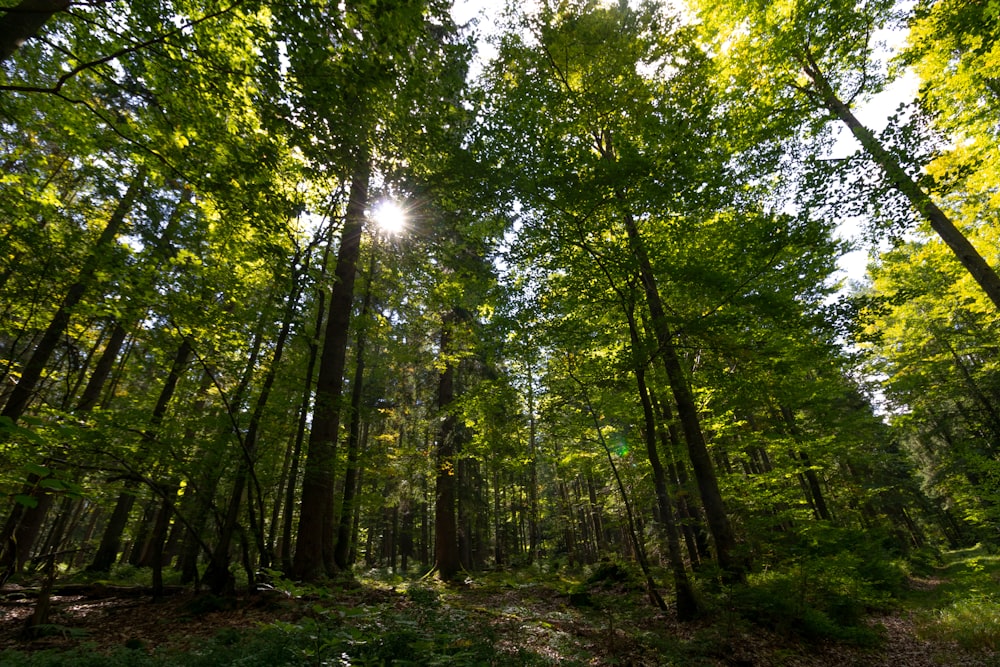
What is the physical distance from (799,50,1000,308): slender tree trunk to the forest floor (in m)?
7.19

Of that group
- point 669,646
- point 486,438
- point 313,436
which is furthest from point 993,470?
point 313,436

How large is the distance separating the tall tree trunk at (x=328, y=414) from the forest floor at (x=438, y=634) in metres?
1.23

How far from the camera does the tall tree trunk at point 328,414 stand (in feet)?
31.1

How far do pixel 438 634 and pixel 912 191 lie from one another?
9.56 meters

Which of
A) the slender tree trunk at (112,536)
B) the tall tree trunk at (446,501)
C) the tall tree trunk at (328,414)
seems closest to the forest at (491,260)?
the tall tree trunk at (328,414)

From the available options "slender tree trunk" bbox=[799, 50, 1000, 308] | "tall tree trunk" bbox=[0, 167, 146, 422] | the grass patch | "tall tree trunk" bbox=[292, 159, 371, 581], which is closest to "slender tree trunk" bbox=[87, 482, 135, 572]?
"tall tree trunk" bbox=[0, 167, 146, 422]

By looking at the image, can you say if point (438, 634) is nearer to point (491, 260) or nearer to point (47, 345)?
point (491, 260)

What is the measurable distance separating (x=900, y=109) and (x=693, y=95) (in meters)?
3.64

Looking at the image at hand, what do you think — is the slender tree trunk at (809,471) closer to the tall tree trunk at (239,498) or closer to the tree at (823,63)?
the tree at (823,63)

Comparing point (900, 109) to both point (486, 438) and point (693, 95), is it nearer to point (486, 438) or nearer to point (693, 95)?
point (693, 95)

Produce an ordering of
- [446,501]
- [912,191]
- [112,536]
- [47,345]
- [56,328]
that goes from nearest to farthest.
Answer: [912,191] < [56,328] < [47,345] < [112,536] < [446,501]

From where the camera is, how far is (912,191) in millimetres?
6633

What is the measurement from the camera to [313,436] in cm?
1002

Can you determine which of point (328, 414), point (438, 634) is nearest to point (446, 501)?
point (328, 414)
